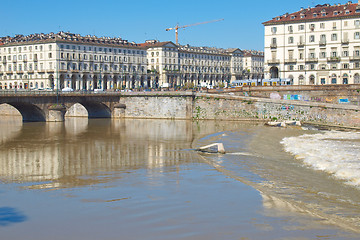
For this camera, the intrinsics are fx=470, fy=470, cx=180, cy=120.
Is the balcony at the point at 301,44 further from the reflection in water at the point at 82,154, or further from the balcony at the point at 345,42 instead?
the reflection in water at the point at 82,154

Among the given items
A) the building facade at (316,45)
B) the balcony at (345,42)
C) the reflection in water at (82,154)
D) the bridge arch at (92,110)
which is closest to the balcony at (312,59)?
the building facade at (316,45)

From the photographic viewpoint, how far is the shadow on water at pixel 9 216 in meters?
15.3

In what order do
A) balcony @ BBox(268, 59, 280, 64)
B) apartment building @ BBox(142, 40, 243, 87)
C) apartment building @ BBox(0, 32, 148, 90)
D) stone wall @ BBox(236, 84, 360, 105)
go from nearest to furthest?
stone wall @ BBox(236, 84, 360, 105), balcony @ BBox(268, 59, 280, 64), apartment building @ BBox(0, 32, 148, 90), apartment building @ BBox(142, 40, 243, 87)

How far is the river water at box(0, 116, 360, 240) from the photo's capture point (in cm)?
1443

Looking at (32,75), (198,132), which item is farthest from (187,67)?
(198,132)

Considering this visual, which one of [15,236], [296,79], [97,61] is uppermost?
[97,61]

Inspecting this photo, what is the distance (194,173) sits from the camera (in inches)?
944

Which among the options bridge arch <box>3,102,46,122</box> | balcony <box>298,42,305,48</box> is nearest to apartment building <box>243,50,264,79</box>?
balcony <box>298,42,305,48</box>

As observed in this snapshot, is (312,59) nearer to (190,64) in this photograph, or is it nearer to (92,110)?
(92,110)

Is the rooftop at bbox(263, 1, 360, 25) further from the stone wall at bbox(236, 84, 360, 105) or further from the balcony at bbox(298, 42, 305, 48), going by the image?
the stone wall at bbox(236, 84, 360, 105)

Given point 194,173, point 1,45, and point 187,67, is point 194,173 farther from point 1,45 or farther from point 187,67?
point 187,67

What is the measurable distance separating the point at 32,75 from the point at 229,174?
10297 centimetres

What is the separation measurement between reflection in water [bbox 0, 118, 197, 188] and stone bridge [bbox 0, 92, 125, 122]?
15061 mm

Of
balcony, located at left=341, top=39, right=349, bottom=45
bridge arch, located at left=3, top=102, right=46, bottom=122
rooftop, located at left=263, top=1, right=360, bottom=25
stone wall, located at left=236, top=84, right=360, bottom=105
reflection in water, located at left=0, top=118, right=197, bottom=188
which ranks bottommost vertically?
reflection in water, located at left=0, top=118, right=197, bottom=188
